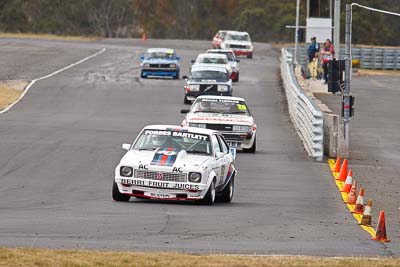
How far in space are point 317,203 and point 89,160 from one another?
7498 millimetres

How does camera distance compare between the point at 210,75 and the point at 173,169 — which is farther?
the point at 210,75

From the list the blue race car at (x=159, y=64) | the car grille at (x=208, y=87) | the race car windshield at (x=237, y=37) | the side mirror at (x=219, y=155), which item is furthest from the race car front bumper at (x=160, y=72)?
the side mirror at (x=219, y=155)

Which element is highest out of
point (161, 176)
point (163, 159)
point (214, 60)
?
point (163, 159)

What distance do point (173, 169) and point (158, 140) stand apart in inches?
47.2

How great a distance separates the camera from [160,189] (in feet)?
59.4

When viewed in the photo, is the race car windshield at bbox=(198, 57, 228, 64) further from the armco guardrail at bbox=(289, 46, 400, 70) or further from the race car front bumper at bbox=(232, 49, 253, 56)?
the race car front bumper at bbox=(232, 49, 253, 56)

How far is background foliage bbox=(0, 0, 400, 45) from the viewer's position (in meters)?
106

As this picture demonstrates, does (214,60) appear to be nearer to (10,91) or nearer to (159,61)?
(159,61)

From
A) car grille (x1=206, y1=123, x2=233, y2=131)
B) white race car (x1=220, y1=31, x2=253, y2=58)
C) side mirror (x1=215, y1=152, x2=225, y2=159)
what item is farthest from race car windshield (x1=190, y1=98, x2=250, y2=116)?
white race car (x1=220, y1=31, x2=253, y2=58)

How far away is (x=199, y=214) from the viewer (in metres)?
16.9

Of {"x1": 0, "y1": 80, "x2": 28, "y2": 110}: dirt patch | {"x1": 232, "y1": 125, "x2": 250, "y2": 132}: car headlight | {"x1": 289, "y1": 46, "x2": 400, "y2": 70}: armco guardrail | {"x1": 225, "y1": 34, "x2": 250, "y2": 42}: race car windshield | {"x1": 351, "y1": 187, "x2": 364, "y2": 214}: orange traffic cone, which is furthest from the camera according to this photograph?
{"x1": 225, "y1": 34, "x2": 250, "y2": 42}: race car windshield

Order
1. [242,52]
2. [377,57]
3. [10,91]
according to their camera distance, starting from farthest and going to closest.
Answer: [242,52] → [377,57] → [10,91]

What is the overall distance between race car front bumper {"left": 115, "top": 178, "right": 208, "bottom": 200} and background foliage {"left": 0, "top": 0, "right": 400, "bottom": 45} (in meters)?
86.2

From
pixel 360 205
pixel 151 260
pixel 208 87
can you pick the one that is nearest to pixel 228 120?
pixel 360 205
